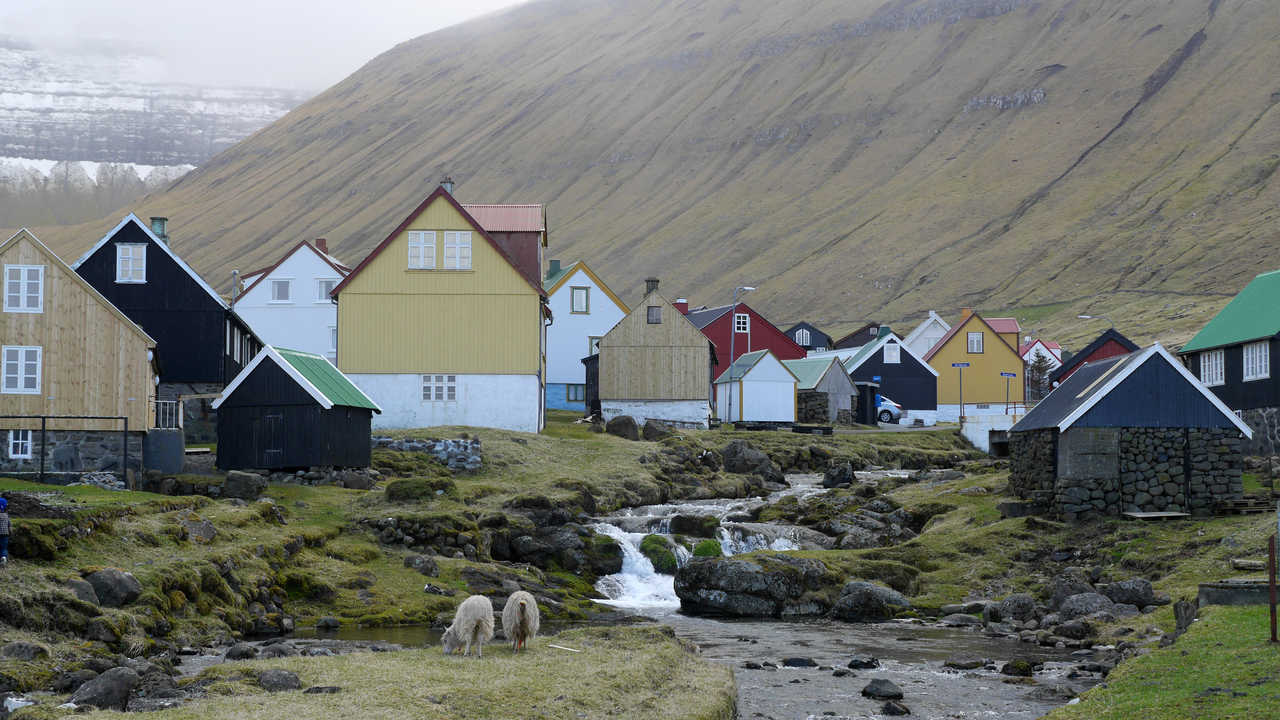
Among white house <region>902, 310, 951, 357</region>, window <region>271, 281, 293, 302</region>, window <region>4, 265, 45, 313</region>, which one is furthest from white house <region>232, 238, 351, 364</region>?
white house <region>902, 310, 951, 357</region>

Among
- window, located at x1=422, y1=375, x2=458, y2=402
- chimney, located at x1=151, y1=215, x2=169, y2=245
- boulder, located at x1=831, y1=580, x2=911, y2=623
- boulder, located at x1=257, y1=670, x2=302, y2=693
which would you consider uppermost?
chimney, located at x1=151, y1=215, x2=169, y2=245

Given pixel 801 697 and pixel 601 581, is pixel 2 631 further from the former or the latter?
pixel 601 581

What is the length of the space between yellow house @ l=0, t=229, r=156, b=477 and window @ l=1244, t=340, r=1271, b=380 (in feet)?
132

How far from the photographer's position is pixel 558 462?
50062mm

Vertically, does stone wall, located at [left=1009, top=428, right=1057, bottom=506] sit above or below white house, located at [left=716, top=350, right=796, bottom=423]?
below

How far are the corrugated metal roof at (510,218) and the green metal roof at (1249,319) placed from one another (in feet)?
99.9

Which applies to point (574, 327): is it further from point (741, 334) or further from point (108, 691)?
point (108, 691)

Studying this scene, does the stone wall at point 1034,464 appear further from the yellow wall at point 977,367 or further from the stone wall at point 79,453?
the yellow wall at point 977,367

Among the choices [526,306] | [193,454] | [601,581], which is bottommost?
[601,581]

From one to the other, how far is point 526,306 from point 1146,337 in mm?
96452

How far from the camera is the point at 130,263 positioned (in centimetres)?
4944

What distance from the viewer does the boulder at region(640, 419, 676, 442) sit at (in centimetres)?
6188

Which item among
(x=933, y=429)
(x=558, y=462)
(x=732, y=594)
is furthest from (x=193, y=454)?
(x=933, y=429)

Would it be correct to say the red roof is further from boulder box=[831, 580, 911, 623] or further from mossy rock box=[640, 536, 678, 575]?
boulder box=[831, 580, 911, 623]
